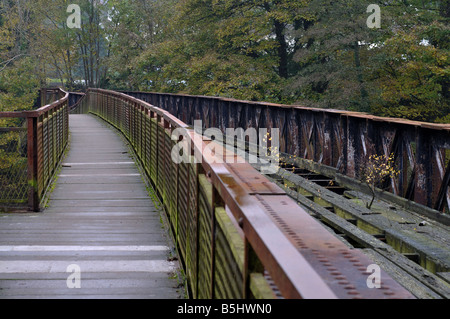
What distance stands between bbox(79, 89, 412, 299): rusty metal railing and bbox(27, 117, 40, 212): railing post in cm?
294

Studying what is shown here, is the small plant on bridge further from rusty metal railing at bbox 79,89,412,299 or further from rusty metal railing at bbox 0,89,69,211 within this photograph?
rusty metal railing at bbox 0,89,69,211

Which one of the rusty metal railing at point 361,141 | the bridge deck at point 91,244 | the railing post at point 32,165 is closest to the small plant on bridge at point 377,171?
the rusty metal railing at point 361,141

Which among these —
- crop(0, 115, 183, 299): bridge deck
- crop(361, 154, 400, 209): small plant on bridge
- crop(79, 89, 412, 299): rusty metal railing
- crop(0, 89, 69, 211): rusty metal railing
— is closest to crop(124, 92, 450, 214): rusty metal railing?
crop(361, 154, 400, 209): small plant on bridge

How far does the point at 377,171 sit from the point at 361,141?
4.67 feet

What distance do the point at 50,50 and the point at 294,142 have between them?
4667 centimetres

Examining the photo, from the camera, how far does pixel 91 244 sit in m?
7.33

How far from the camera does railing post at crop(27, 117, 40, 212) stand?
911cm

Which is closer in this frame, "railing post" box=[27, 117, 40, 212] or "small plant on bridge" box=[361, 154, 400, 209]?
"railing post" box=[27, 117, 40, 212]

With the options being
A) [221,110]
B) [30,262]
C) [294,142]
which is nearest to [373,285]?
[30,262]

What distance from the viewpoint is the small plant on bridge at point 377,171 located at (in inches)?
417

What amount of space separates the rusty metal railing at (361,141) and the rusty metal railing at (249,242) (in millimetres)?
4502

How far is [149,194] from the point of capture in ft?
34.0

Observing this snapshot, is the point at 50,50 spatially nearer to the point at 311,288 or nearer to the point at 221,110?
the point at 221,110

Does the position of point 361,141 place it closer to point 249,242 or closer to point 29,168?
point 29,168
